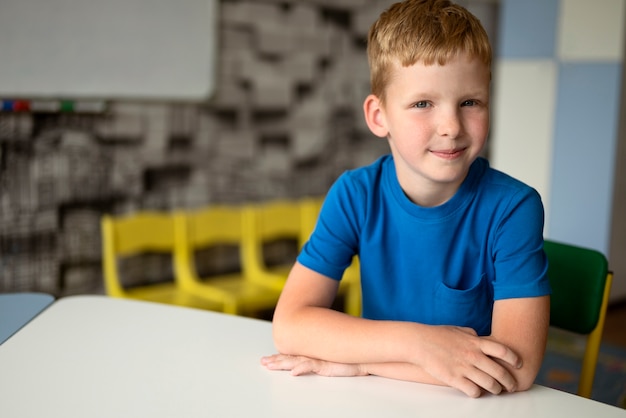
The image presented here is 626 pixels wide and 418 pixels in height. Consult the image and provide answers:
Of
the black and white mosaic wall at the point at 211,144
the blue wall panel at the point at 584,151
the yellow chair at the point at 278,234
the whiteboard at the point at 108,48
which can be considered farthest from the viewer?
the blue wall panel at the point at 584,151

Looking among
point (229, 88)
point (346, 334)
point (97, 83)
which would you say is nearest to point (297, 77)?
point (229, 88)

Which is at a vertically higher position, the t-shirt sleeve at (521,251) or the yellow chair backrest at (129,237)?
the t-shirt sleeve at (521,251)

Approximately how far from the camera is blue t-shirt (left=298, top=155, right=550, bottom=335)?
1178 millimetres

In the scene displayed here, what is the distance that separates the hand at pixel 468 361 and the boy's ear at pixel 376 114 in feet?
1.26

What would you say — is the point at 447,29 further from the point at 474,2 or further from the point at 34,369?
the point at 474,2

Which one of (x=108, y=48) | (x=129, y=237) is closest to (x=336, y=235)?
(x=129, y=237)

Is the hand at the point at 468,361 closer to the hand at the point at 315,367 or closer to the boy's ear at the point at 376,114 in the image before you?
the hand at the point at 315,367

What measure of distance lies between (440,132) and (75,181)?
217cm

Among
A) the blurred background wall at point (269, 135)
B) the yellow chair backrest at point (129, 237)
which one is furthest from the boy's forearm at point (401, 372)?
the blurred background wall at point (269, 135)

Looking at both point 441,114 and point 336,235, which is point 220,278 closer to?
point 336,235

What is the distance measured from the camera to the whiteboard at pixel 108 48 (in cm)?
267

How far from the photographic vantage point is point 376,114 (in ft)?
4.07

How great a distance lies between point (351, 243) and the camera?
1269 millimetres

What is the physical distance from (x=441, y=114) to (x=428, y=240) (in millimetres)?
244
